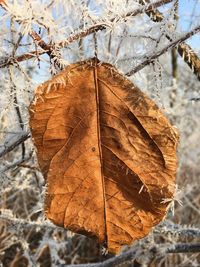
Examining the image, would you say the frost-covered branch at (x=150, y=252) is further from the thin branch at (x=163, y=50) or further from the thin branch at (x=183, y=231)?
the thin branch at (x=163, y=50)

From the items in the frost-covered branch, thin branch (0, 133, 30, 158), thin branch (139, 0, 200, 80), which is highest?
thin branch (139, 0, 200, 80)

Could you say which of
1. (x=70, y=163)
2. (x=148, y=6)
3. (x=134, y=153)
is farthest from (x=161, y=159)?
(x=148, y=6)

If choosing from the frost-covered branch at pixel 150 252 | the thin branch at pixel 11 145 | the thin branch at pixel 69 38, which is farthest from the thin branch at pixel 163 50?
the frost-covered branch at pixel 150 252

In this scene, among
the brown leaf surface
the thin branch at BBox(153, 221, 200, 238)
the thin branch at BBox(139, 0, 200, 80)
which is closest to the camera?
the brown leaf surface

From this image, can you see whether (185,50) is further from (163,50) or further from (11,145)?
(11,145)

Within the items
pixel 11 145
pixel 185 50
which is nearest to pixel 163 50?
pixel 185 50

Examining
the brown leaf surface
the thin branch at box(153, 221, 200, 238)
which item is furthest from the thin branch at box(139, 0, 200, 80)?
the thin branch at box(153, 221, 200, 238)

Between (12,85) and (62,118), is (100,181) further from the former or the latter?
(12,85)

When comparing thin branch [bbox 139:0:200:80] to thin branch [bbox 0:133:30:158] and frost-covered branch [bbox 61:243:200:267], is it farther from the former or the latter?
frost-covered branch [bbox 61:243:200:267]

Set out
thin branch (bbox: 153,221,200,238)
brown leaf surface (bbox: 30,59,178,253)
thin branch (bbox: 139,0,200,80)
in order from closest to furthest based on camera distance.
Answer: brown leaf surface (bbox: 30,59,178,253) → thin branch (bbox: 139,0,200,80) → thin branch (bbox: 153,221,200,238)
